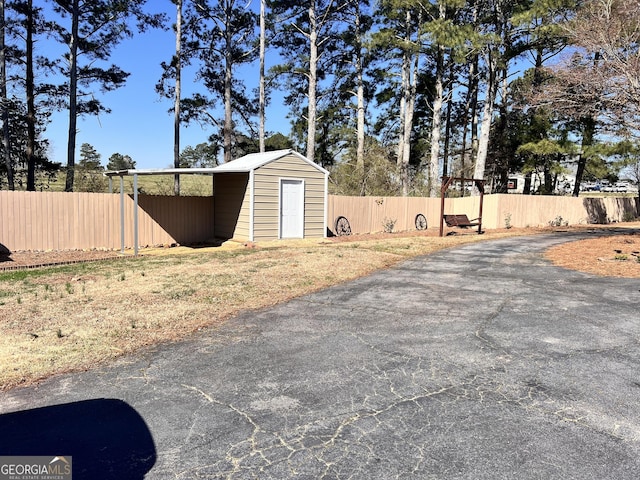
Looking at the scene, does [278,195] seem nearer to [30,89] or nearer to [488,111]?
[30,89]

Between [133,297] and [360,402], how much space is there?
4.37 metres

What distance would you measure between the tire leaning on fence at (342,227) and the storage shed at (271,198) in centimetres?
138

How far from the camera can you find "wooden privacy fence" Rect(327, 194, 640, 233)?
1755 centimetres

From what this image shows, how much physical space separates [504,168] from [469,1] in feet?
33.7

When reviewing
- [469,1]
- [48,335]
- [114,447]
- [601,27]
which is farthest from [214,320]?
[469,1]

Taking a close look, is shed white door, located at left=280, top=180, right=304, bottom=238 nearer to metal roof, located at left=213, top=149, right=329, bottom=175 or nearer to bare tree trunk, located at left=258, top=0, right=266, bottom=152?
metal roof, located at left=213, top=149, right=329, bottom=175

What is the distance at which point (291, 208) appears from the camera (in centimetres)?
1477

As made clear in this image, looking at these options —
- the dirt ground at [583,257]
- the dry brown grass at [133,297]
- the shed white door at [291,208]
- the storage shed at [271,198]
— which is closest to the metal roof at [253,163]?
the storage shed at [271,198]

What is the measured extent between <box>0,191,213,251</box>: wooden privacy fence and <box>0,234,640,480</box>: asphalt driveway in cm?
943

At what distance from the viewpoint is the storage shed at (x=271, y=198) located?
13.9 m

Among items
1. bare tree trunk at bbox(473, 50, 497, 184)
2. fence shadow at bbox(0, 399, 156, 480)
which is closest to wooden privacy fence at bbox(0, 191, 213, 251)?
fence shadow at bbox(0, 399, 156, 480)

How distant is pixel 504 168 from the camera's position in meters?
28.0

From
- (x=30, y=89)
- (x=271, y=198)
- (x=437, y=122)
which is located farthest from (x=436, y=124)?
(x=30, y=89)

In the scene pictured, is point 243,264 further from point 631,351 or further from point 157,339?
point 631,351
